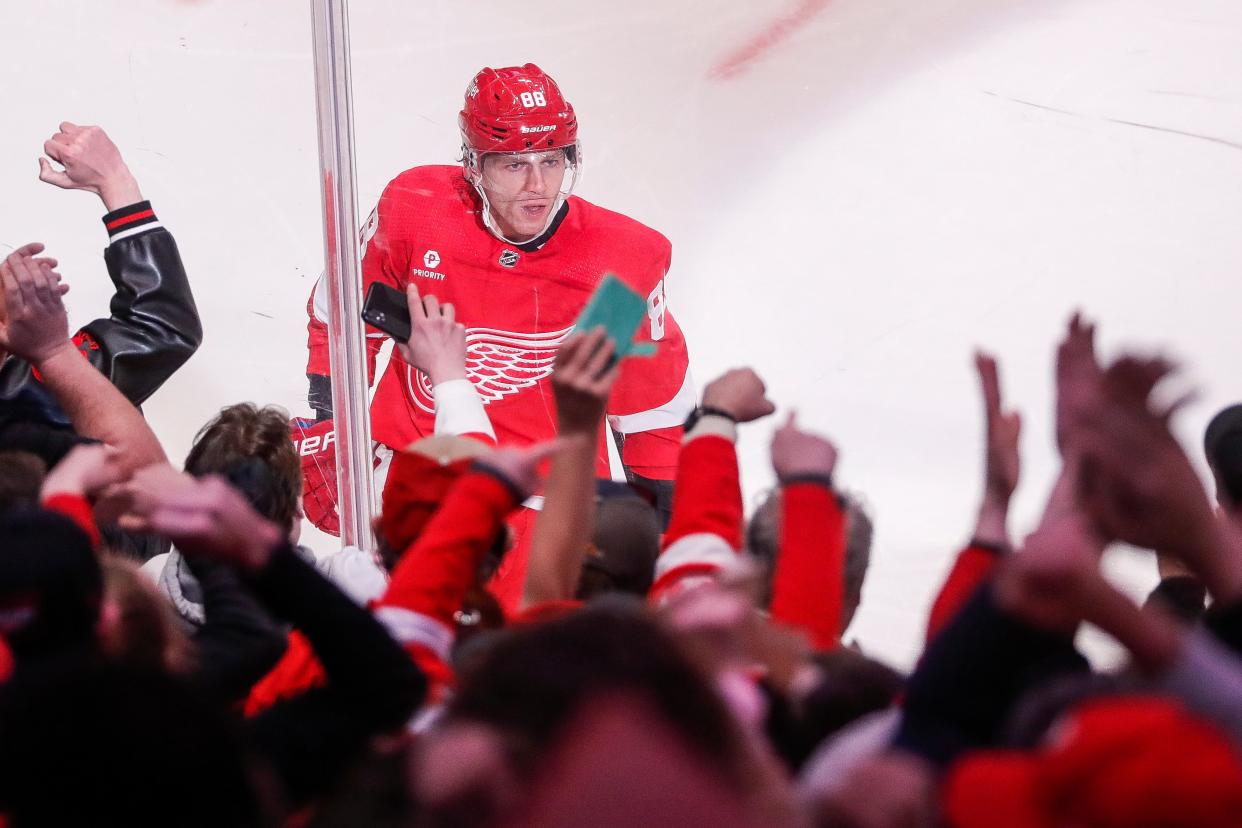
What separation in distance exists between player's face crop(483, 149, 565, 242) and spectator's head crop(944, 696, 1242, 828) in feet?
8.03

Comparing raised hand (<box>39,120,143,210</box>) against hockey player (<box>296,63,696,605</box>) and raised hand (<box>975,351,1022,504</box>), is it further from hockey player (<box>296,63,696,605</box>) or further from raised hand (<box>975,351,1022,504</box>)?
raised hand (<box>975,351,1022,504</box>)

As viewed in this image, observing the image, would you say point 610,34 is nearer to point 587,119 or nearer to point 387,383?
point 587,119

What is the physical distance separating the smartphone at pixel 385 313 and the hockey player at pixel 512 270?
0.77 meters

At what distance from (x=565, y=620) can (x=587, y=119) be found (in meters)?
3.01

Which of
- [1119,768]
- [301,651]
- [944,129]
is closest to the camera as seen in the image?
[1119,768]

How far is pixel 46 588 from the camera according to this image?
102cm

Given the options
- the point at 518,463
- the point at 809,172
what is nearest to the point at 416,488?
the point at 518,463

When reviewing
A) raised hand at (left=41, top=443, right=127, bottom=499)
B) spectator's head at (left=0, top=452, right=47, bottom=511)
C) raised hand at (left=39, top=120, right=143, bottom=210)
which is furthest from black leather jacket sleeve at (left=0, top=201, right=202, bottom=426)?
raised hand at (left=41, top=443, right=127, bottom=499)

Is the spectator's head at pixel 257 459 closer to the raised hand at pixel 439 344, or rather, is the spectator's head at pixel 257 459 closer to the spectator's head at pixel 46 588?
the raised hand at pixel 439 344

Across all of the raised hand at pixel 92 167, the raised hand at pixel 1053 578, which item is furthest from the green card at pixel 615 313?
the raised hand at pixel 92 167

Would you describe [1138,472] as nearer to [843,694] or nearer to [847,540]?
[843,694]

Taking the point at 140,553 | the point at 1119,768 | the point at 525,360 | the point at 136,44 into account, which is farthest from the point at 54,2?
the point at 1119,768

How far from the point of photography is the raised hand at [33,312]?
1849 mm

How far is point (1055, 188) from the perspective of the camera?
3.87 meters
